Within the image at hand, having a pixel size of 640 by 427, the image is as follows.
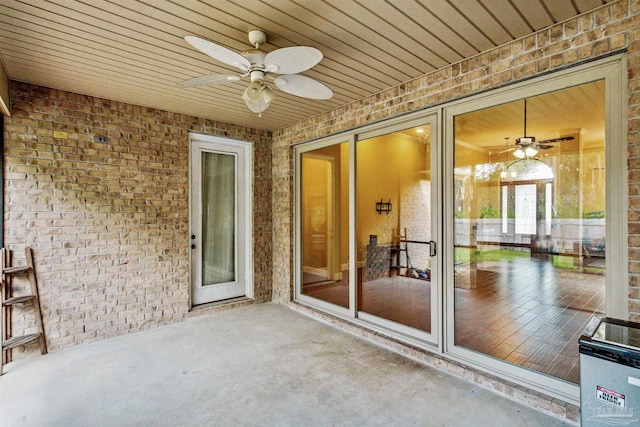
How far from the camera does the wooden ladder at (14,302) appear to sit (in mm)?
3283

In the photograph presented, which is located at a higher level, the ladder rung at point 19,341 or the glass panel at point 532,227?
the glass panel at point 532,227

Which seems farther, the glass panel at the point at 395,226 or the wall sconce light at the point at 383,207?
the wall sconce light at the point at 383,207

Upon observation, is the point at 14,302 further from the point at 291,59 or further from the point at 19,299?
the point at 291,59

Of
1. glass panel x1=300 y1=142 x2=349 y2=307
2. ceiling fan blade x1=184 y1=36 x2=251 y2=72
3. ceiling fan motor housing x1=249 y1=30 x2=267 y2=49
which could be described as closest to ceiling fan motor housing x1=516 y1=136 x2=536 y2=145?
glass panel x1=300 y1=142 x2=349 y2=307

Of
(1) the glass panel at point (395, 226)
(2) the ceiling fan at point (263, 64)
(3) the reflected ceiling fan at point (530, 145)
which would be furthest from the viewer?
(1) the glass panel at point (395, 226)

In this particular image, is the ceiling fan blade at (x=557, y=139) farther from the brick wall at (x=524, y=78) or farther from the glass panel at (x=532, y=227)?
the brick wall at (x=524, y=78)

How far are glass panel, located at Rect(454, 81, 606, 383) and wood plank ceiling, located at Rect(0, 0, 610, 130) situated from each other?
732 millimetres

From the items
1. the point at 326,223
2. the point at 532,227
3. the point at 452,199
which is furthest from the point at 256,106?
the point at 532,227

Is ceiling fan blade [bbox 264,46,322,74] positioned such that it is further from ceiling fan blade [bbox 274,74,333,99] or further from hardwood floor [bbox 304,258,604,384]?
hardwood floor [bbox 304,258,604,384]

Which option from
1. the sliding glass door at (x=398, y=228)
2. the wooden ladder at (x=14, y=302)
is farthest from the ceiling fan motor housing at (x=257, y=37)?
the wooden ladder at (x=14, y=302)

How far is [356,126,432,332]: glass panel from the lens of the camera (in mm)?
3783

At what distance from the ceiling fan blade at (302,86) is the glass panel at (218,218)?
2.73 metres

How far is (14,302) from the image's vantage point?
330cm

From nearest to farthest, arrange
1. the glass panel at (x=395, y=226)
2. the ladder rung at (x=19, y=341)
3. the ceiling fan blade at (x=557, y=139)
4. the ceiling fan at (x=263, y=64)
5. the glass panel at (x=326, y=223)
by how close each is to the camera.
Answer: the ceiling fan at (x=263, y=64) → the ceiling fan blade at (x=557, y=139) → the ladder rung at (x=19, y=341) → the glass panel at (x=395, y=226) → the glass panel at (x=326, y=223)
